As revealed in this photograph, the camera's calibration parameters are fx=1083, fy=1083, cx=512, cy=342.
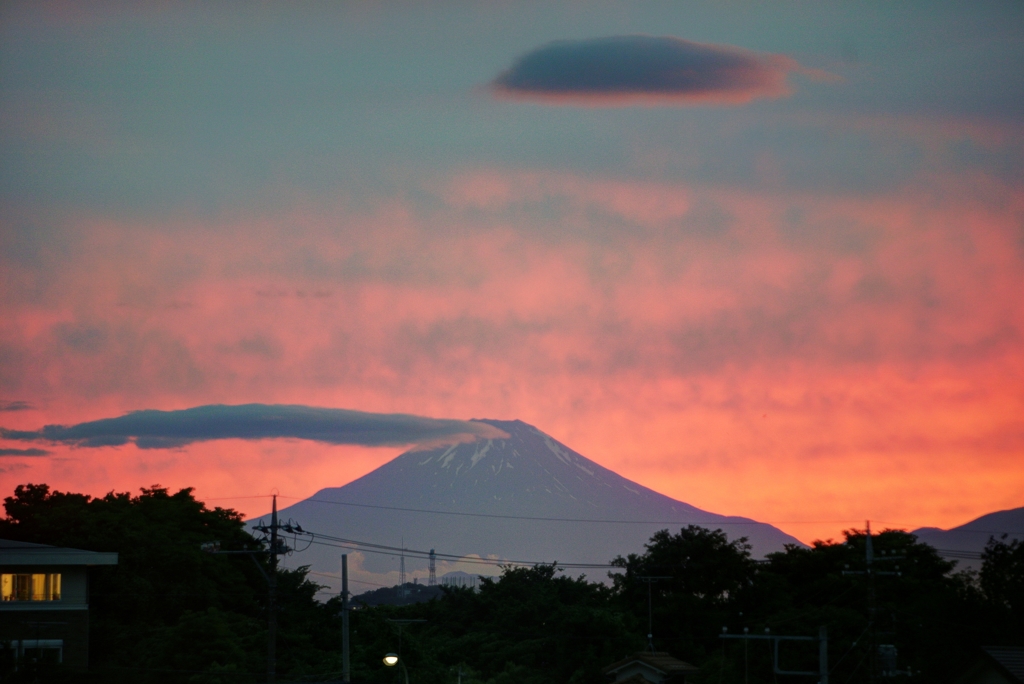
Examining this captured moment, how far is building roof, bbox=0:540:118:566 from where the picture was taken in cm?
4191

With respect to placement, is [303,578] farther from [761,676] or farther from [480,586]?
[761,676]

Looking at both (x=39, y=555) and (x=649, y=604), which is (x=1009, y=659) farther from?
(x=649, y=604)

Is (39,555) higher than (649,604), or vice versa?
(39,555)

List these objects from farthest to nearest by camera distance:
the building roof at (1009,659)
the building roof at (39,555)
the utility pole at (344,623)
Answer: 1. the building roof at (39,555)
2. the utility pole at (344,623)
3. the building roof at (1009,659)

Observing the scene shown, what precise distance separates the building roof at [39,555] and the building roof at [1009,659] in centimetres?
3302

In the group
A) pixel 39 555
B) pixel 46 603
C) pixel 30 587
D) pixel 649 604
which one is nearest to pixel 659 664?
pixel 649 604

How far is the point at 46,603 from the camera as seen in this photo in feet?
140

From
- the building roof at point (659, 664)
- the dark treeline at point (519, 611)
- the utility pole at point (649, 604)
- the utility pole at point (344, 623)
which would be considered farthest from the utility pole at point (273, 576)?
the utility pole at point (649, 604)

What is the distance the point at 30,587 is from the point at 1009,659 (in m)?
34.9

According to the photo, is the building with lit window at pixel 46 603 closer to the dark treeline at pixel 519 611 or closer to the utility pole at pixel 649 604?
the dark treeline at pixel 519 611

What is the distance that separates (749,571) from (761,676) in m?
19.5

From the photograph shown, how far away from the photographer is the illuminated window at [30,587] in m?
42.0

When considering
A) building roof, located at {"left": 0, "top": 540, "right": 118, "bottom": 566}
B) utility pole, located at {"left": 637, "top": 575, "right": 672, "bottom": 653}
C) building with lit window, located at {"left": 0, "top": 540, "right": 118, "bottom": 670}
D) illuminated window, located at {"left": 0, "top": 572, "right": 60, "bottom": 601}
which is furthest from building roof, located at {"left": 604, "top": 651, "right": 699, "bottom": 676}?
illuminated window, located at {"left": 0, "top": 572, "right": 60, "bottom": 601}

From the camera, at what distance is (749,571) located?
2702 inches
